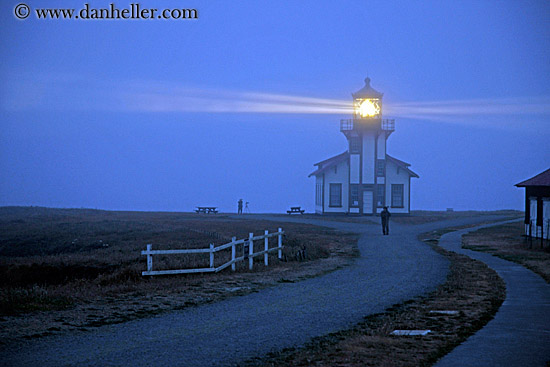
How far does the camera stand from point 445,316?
1173 cm

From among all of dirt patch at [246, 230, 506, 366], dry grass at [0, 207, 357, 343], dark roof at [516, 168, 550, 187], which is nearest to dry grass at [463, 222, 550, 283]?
dark roof at [516, 168, 550, 187]

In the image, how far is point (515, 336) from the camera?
980cm

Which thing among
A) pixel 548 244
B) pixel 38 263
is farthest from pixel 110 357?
pixel 548 244

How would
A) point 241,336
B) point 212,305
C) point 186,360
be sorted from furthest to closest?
point 212,305, point 241,336, point 186,360

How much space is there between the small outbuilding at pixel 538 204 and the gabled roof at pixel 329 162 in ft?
77.0

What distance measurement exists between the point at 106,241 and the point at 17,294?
70.3 ft

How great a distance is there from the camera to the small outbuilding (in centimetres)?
3106

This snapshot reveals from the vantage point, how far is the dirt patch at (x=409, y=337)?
8336 mm

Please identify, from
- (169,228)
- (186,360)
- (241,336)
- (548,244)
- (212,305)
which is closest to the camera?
(186,360)

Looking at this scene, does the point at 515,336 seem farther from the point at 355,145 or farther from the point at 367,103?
the point at 355,145

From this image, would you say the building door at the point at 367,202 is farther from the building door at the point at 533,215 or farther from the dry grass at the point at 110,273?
the building door at the point at 533,215

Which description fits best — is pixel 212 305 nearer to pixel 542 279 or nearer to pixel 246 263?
pixel 246 263

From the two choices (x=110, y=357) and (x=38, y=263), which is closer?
(x=110, y=357)

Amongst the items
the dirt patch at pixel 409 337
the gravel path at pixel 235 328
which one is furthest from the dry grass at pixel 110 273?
the dirt patch at pixel 409 337
